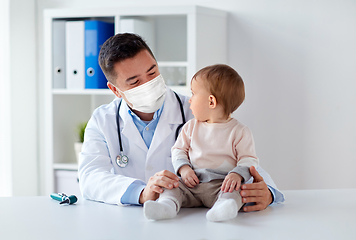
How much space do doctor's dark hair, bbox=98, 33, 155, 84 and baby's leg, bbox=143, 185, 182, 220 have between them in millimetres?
605

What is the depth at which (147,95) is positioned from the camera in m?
1.36

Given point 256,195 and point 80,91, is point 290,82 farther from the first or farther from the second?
point 256,195

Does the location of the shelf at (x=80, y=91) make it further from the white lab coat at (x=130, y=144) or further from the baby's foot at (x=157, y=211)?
the baby's foot at (x=157, y=211)

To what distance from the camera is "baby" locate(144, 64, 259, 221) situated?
0.96 metres

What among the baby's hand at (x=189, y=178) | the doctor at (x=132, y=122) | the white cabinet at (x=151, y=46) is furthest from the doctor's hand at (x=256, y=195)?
the white cabinet at (x=151, y=46)

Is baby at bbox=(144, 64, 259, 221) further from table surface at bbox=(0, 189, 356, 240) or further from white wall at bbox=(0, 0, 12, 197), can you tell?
white wall at bbox=(0, 0, 12, 197)

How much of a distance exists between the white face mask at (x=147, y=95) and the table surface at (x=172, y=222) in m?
0.47

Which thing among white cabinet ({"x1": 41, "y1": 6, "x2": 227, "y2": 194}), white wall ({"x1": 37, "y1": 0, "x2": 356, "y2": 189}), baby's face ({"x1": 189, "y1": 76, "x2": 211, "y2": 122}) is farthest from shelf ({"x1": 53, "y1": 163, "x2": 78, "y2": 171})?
baby's face ({"x1": 189, "y1": 76, "x2": 211, "y2": 122})

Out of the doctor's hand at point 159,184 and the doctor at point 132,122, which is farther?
the doctor at point 132,122

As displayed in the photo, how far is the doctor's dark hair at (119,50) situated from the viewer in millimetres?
1338

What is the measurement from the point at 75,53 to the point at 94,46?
0.14 m

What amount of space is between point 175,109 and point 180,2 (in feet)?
4.57

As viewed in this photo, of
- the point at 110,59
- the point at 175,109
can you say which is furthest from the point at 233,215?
the point at 110,59

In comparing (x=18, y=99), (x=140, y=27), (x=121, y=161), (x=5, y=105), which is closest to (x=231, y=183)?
(x=121, y=161)
